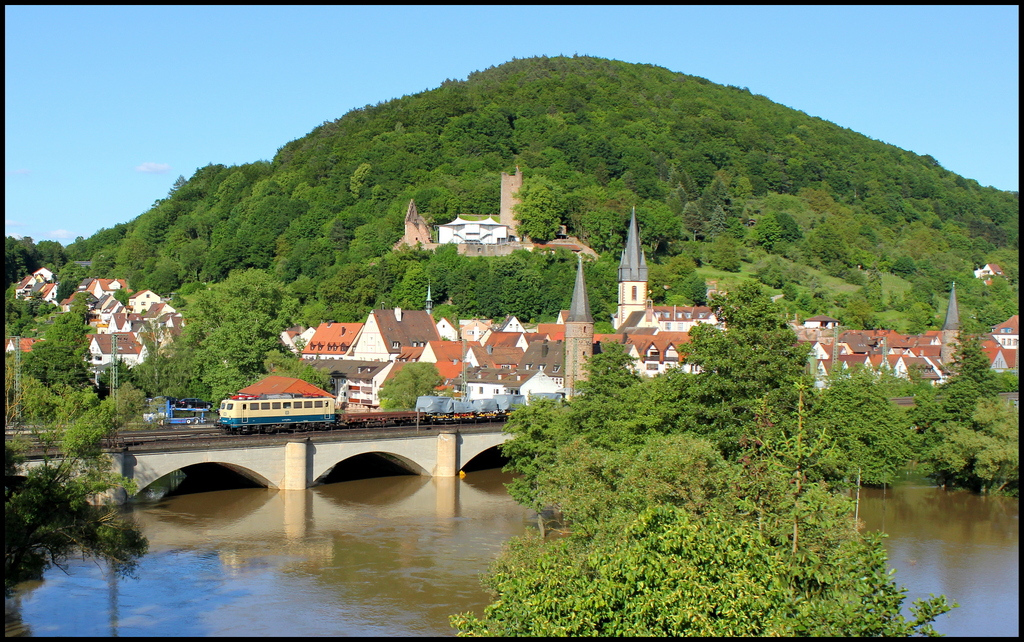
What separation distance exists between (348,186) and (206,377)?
77.4m

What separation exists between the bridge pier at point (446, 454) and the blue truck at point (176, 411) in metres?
13.0

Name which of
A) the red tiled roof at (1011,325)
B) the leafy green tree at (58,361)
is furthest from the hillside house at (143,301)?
the red tiled roof at (1011,325)

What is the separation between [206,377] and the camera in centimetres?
5891

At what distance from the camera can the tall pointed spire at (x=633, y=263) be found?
9075cm

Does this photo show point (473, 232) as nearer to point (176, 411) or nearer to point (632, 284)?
point (632, 284)

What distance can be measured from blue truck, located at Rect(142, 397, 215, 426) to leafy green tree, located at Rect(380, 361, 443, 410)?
11.2 meters

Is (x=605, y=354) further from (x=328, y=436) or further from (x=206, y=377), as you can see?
(x=206, y=377)

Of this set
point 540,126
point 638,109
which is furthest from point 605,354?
point 638,109

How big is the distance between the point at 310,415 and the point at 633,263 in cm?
4796

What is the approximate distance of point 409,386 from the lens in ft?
216

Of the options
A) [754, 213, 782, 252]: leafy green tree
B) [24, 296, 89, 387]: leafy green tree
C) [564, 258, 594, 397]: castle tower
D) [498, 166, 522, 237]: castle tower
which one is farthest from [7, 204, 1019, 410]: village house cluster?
[754, 213, 782, 252]: leafy green tree

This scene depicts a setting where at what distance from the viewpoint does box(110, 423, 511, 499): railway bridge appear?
4028 centimetres

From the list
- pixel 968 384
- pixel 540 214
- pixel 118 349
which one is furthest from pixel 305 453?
pixel 540 214

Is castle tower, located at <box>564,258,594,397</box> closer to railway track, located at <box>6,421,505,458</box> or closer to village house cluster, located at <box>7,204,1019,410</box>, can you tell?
village house cluster, located at <box>7,204,1019,410</box>
